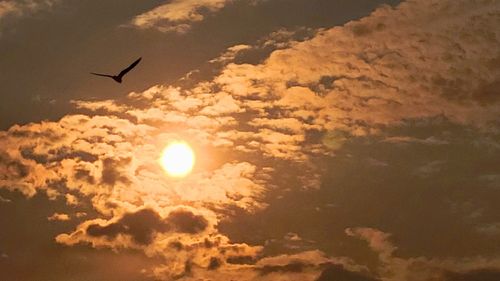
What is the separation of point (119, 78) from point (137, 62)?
7290mm

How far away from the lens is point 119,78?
188m

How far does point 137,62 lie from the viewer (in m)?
182
